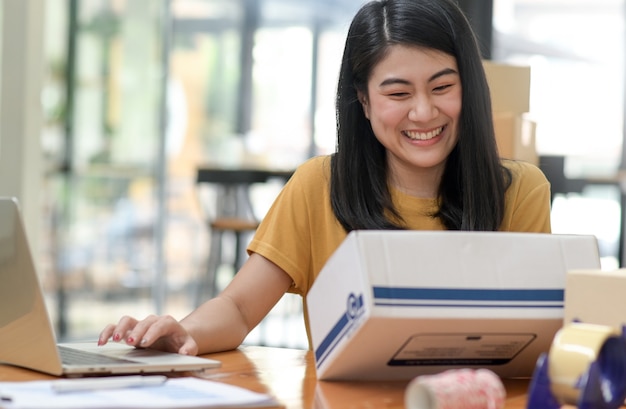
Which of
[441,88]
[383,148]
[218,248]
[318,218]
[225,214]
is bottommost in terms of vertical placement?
[218,248]

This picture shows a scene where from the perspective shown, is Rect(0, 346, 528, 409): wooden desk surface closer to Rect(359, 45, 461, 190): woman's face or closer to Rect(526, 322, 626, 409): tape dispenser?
Rect(526, 322, 626, 409): tape dispenser

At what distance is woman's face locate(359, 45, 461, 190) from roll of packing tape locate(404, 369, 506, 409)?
78cm

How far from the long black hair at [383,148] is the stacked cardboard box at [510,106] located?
802 millimetres

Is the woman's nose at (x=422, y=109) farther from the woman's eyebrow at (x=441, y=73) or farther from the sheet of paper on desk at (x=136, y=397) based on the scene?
the sheet of paper on desk at (x=136, y=397)

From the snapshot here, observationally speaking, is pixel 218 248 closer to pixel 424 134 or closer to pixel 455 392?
pixel 424 134

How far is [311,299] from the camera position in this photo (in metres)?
1.23

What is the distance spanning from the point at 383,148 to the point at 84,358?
2.53ft

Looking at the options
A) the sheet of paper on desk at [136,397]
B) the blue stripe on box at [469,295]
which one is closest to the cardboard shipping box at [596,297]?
the blue stripe on box at [469,295]

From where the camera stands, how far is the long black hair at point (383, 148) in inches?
66.6

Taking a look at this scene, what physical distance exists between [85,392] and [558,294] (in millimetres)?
527

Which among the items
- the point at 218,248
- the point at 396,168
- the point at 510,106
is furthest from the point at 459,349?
the point at 218,248

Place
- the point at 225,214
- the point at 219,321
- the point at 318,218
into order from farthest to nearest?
the point at 225,214 < the point at 318,218 < the point at 219,321

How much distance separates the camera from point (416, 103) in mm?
1667

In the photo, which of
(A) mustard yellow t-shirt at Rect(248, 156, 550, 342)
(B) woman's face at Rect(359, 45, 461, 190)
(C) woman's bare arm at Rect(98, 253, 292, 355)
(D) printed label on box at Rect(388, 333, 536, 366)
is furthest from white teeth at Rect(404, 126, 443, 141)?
(D) printed label on box at Rect(388, 333, 536, 366)
